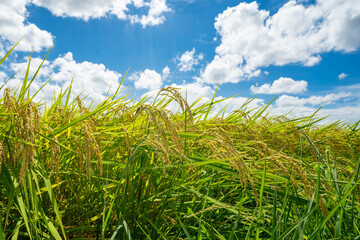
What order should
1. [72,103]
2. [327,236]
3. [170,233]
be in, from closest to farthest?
[327,236]
[170,233]
[72,103]

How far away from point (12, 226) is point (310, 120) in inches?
149

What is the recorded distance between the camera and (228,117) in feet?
9.81

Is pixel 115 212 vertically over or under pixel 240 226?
over

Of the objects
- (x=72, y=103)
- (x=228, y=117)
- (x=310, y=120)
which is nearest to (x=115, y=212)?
(x=72, y=103)

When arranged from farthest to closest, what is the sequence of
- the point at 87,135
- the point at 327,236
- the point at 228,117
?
the point at 228,117
the point at 327,236
the point at 87,135

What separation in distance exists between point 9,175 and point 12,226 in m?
0.40

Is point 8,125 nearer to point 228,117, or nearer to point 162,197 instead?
point 162,197

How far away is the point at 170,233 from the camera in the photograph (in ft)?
4.72

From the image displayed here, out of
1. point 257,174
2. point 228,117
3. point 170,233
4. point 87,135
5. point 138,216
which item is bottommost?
point 170,233

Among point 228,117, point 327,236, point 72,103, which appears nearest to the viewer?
point 327,236

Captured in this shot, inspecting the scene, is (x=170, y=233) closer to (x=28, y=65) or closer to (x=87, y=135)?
(x=87, y=135)

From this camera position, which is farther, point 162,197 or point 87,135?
point 162,197

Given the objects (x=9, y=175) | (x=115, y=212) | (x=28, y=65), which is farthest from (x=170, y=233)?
(x=28, y=65)

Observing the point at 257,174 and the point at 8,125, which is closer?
the point at 8,125
